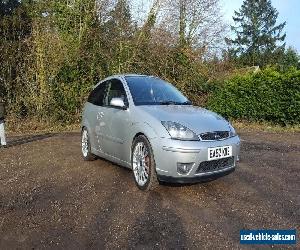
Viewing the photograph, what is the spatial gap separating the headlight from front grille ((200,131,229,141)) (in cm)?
11

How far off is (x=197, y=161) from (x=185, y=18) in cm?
2266

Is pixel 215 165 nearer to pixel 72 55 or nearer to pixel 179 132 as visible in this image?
pixel 179 132

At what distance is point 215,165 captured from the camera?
Answer: 18.1 feet

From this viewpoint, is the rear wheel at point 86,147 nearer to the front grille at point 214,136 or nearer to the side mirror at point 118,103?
the side mirror at point 118,103

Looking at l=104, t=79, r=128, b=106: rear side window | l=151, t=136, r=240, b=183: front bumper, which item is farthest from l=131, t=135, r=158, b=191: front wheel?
l=104, t=79, r=128, b=106: rear side window

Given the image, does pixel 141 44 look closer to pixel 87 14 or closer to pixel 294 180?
pixel 87 14

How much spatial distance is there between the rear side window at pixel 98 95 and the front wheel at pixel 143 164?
1.80 meters

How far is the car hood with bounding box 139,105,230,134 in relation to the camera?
5.49 m

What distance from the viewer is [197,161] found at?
529 cm

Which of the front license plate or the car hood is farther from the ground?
the car hood

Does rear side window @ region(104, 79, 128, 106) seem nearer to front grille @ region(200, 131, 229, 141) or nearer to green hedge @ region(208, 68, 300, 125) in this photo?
front grille @ region(200, 131, 229, 141)

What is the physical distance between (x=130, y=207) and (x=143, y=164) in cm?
84

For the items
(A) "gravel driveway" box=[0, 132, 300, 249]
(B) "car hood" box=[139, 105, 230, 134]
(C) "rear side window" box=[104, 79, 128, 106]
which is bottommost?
(A) "gravel driveway" box=[0, 132, 300, 249]

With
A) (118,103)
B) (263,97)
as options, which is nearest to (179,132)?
(118,103)
